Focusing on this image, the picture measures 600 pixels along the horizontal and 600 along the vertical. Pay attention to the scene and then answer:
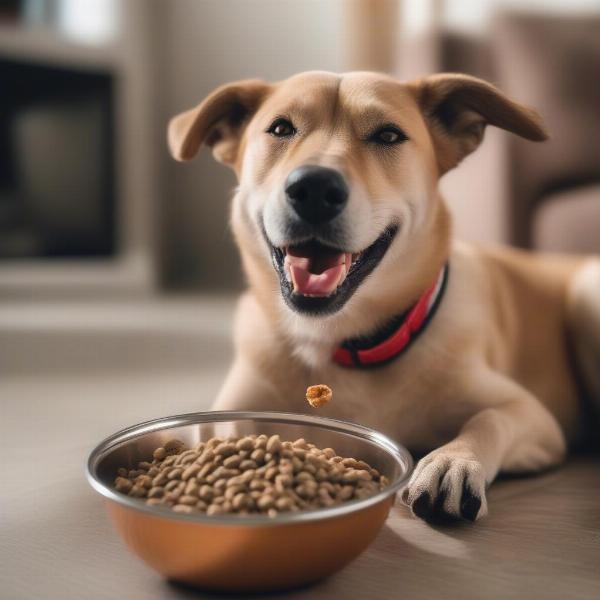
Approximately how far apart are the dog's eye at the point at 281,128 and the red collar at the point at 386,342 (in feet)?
1.31

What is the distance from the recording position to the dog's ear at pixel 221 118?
4.91 ft

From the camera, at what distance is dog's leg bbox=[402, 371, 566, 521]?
1.14 m

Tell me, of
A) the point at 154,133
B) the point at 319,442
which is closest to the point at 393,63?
the point at 154,133

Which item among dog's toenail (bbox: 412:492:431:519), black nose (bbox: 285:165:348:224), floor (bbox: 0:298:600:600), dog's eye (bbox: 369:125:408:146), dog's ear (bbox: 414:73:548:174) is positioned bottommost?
floor (bbox: 0:298:600:600)

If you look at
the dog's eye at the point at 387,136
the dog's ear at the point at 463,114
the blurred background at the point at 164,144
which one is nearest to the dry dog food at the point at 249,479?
the dog's eye at the point at 387,136

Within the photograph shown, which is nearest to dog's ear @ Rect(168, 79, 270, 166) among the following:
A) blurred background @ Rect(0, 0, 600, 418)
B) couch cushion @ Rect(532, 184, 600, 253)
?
blurred background @ Rect(0, 0, 600, 418)

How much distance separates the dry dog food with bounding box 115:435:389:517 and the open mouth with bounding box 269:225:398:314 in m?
0.26

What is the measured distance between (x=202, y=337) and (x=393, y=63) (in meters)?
1.89

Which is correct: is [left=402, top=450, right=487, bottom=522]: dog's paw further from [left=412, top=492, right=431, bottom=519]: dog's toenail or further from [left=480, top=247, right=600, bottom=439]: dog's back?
[left=480, top=247, right=600, bottom=439]: dog's back

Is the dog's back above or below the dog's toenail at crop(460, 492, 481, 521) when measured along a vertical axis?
above

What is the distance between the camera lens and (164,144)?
182 inches

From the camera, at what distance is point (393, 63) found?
12.9 ft

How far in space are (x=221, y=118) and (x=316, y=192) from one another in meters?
0.46

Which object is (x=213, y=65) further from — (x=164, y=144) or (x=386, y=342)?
(x=386, y=342)
